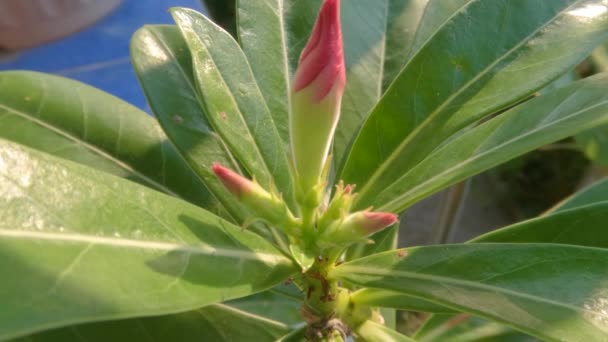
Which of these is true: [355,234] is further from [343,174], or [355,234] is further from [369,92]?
[369,92]

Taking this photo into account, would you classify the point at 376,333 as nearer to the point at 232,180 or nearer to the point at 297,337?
the point at 297,337

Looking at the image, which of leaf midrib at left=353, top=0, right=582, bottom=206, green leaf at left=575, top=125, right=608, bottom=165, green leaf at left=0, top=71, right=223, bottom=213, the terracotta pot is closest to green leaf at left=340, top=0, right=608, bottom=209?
leaf midrib at left=353, top=0, right=582, bottom=206

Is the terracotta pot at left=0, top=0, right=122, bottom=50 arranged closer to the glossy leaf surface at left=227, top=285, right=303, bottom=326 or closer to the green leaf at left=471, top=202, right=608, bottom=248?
the glossy leaf surface at left=227, top=285, right=303, bottom=326

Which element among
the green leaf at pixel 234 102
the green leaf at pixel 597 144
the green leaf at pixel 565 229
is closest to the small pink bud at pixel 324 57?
the green leaf at pixel 234 102

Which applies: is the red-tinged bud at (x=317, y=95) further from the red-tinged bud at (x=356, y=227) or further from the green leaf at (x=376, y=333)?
the green leaf at (x=376, y=333)

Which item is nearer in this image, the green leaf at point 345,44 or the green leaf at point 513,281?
the green leaf at point 513,281

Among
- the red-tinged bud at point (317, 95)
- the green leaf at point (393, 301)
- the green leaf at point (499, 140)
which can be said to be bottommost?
the green leaf at point (393, 301)

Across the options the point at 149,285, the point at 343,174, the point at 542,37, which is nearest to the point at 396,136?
the point at 343,174

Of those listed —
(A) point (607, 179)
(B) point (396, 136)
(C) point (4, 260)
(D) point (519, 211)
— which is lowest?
A: (C) point (4, 260)
